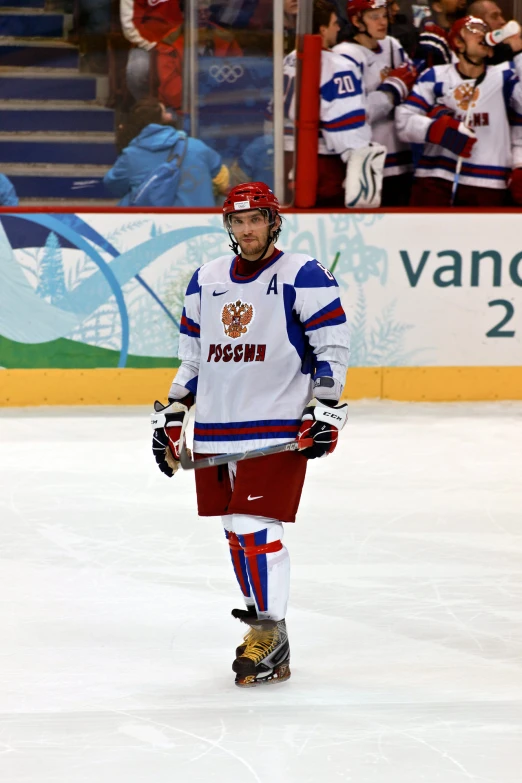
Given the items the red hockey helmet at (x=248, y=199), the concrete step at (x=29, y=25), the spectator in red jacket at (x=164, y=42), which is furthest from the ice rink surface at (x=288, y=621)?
the concrete step at (x=29, y=25)

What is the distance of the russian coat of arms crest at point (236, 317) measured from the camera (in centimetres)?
257

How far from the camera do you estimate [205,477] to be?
2.63 metres

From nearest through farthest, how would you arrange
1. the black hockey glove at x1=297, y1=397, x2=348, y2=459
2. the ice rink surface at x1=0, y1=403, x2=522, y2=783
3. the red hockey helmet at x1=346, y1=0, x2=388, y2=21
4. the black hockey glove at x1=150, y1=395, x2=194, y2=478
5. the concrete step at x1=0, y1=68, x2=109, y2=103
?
the ice rink surface at x1=0, y1=403, x2=522, y2=783 → the black hockey glove at x1=297, y1=397, x2=348, y2=459 → the black hockey glove at x1=150, y1=395, x2=194, y2=478 → the concrete step at x1=0, y1=68, x2=109, y2=103 → the red hockey helmet at x1=346, y1=0, x2=388, y2=21

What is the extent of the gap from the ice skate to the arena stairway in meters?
3.62

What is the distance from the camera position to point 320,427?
2.47m

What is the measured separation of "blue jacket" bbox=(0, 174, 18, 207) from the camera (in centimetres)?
582

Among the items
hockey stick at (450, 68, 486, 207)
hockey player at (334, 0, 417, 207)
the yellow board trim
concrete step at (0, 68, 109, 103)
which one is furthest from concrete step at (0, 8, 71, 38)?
hockey stick at (450, 68, 486, 207)

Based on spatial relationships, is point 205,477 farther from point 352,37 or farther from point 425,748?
point 352,37

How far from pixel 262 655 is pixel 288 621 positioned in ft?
1.41

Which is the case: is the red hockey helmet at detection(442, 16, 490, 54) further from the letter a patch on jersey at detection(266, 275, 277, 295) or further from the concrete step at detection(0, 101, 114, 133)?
the letter a patch on jersey at detection(266, 275, 277, 295)

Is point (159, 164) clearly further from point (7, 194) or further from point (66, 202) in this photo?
point (7, 194)

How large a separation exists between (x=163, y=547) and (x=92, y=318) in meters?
2.42

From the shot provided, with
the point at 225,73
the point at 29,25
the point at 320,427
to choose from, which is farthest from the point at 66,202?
the point at 320,427

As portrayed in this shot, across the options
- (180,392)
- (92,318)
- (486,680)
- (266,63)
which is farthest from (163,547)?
(266,63)
